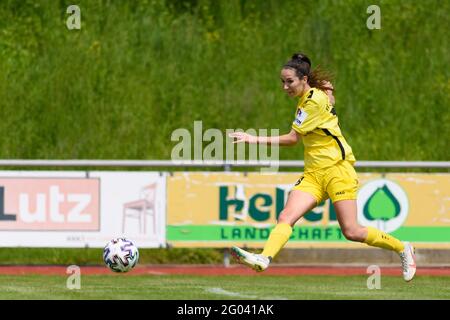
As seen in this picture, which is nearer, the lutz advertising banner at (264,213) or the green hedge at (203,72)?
the lutz advertising banner at (264,213)

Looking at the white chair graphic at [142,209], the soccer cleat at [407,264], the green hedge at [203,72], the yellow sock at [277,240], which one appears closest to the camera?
the yellow sock at [277,240]

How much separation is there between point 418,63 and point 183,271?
8.95m

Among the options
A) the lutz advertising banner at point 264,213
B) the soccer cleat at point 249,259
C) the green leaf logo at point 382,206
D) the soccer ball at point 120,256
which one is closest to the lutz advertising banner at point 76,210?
the lutz advertising banner at point 264,213

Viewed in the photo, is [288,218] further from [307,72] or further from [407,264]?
[407,264]

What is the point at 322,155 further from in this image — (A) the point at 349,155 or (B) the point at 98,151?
(B) the point at 98,151

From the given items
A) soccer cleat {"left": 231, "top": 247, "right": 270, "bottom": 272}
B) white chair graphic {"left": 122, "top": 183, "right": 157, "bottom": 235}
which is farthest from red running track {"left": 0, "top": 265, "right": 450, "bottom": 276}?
soccer cleat {"left": 231, "top": 247, "right": 270, "bottom": 272}

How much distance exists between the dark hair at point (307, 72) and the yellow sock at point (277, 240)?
1.42m

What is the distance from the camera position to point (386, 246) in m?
10.7

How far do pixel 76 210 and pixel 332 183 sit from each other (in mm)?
5975

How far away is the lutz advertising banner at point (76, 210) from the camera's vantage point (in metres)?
15.2

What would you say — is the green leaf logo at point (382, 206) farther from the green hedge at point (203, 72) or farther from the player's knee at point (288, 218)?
the player's knee at point (288, 218)

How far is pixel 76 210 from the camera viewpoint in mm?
15281

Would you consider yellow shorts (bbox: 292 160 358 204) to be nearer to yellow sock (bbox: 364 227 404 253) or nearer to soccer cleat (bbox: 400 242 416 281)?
yellow sock (bbox: 364 227 404 253)

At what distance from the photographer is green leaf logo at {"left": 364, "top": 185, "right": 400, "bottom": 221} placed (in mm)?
15422
